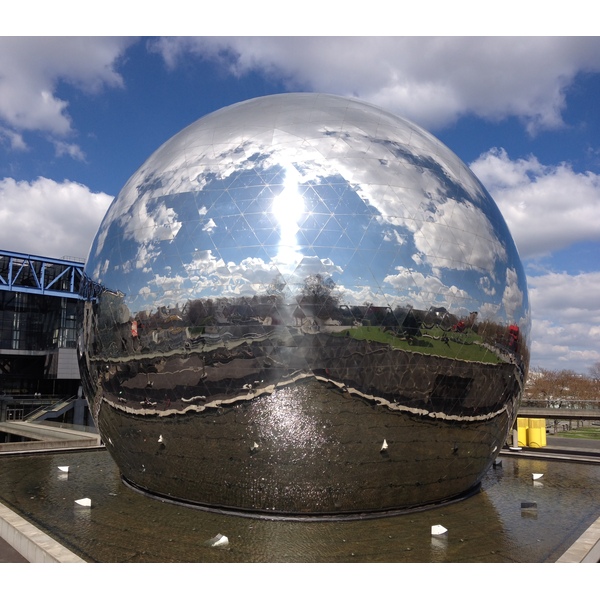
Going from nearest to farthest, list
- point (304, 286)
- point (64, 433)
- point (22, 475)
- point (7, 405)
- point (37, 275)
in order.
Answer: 1. point (304, 286)
2. point (22, 475)
3. point (64, 433)
4. point (7, 405)
5. point (37, 275)

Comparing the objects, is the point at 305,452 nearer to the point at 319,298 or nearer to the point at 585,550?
the point at 319,298

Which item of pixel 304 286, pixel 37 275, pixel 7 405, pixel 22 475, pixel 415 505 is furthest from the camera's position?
pixel 37 275

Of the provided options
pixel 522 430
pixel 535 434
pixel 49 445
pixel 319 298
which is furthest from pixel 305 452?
pixel 535 434

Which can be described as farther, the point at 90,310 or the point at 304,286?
the point at 90,310

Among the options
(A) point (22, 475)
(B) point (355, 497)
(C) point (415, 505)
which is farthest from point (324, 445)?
(A) point (22, 475)

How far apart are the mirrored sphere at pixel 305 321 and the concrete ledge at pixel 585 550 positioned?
101 inches

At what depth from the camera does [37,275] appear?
46.7 m

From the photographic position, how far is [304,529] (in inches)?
383

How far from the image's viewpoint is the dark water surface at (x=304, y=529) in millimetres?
8484

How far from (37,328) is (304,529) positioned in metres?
44.3

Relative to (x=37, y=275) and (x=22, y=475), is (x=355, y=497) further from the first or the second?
(x=37, y=275)

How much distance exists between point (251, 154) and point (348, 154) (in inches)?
74.6

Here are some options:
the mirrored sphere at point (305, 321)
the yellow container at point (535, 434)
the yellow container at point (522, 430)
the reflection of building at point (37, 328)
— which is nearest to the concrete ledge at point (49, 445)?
the mirrored sphere at point (305, 321)

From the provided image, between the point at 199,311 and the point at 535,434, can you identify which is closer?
the point at 199,311
